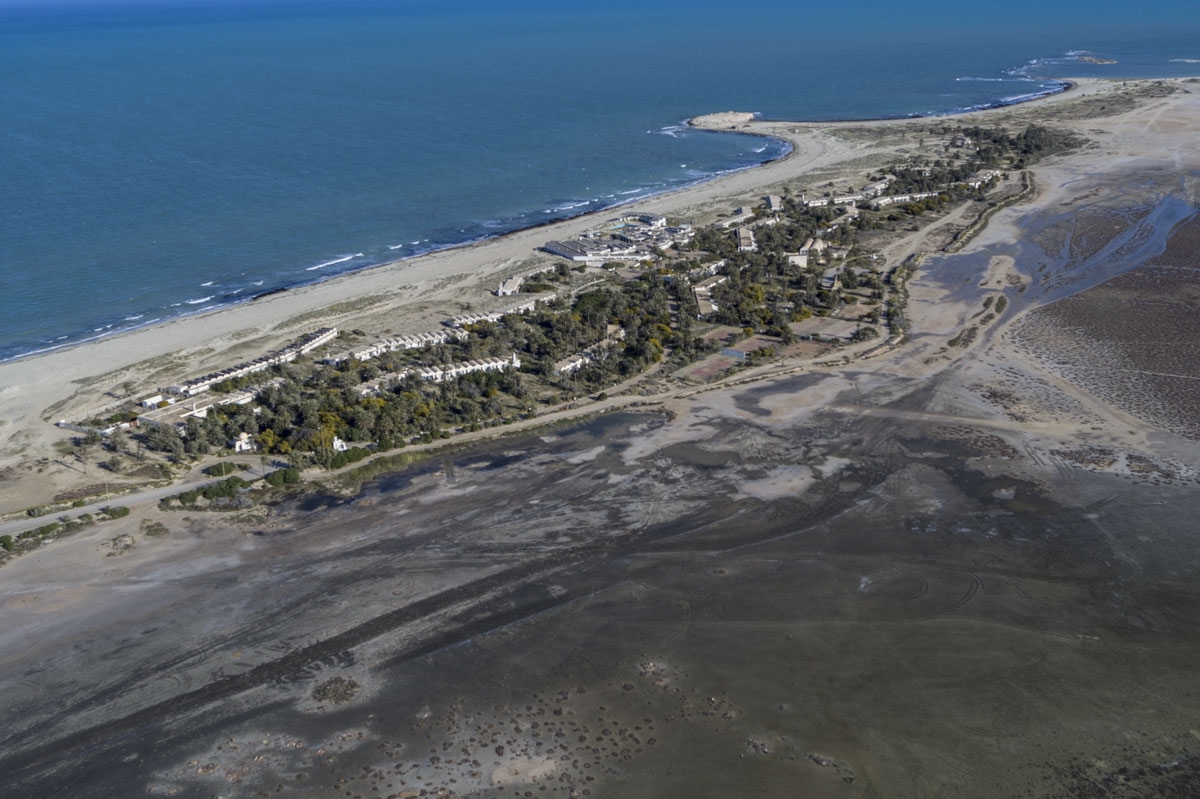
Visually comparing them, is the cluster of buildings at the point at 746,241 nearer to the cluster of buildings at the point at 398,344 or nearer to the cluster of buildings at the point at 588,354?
the cluster of buildings at the point at 588,354

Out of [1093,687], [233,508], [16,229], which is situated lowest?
[1093,687]

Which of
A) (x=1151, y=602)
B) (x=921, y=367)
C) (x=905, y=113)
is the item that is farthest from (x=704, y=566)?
(x=905, y=113)

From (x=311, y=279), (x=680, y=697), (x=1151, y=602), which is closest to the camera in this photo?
(x=680, y=697)

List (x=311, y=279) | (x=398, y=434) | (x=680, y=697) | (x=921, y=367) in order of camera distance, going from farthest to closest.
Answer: (x=311, y=279) → (x=921, y=367) → (x=398, y=434) → (x=680, y=697)

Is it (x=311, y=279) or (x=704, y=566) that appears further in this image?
(x=311, y=279)

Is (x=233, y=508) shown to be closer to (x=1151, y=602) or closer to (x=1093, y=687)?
(x=1093, y=687)

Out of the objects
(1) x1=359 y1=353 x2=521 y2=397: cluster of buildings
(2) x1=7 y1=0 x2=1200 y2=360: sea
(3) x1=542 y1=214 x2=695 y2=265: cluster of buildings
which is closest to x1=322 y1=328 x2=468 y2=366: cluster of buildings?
(1) x1=359 y1=353 x2=521 y2=397: cluster of buildings

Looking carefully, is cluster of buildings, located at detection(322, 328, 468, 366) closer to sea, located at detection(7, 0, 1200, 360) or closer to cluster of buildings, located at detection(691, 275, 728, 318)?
sea, located at detection(7, 0, 1200, 360)
